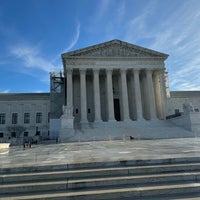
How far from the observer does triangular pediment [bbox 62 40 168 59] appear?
43594mm

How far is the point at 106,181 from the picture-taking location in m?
5.49

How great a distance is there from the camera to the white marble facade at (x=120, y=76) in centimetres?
4278

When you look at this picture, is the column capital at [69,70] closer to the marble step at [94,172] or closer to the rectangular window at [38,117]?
the rectangular window at [38,117]

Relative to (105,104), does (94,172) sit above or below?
below

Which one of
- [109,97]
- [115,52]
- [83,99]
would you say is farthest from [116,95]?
[115,52]

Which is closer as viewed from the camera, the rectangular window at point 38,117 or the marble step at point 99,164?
the marble step at point 99,164

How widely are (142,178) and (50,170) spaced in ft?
8.86

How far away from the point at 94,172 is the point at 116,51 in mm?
40850

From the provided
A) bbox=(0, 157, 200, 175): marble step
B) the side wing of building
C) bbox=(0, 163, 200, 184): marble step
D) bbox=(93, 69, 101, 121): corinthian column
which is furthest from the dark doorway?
bbox=(0, 163, 200, 184): marble step

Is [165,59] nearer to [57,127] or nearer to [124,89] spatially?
[124,89]

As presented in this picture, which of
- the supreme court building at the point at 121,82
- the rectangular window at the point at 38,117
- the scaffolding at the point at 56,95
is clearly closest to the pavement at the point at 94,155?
the supreme court building at the point at 121,82

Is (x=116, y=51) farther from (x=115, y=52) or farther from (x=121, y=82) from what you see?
(x=121, y=82)

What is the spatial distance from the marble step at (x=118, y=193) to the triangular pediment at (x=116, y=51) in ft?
131

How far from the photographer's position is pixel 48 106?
5200 centimetres
